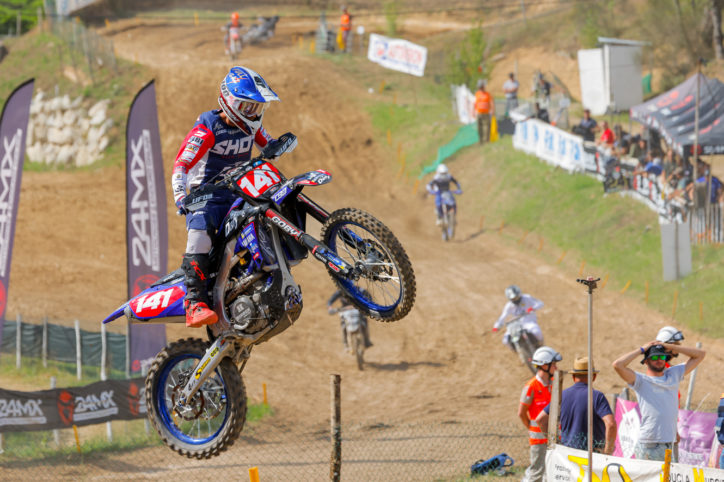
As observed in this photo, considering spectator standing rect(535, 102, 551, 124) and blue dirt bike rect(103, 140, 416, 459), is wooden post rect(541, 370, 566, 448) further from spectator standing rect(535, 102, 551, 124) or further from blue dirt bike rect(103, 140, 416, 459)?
spectator standing rect(535, 102, 551, 124)

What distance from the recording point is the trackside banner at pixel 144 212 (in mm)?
15195

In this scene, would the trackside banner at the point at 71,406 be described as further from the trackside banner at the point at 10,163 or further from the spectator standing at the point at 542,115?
the spectator standing at the point at 542,115

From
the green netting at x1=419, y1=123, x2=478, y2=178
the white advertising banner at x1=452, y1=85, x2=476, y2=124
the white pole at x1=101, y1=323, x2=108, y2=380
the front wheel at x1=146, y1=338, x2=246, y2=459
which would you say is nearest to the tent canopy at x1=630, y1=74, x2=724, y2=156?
the green netting at x1=419, y1=123, x2=478, y2=178

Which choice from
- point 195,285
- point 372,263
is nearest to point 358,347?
point 195,285

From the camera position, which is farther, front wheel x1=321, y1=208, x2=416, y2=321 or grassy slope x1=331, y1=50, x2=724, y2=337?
grassy slope x1=331, y1=50, x2=724, y2=337

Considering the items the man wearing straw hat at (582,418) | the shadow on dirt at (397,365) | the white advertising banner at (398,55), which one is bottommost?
the shadow on dirt at (397,365)

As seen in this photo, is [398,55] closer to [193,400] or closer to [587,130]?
[587,130]

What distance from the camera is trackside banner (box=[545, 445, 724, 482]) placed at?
8.62 meters

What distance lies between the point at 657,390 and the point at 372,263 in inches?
161

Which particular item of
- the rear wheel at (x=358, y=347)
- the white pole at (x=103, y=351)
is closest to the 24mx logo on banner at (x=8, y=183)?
the white pole at (x=103, y=351)

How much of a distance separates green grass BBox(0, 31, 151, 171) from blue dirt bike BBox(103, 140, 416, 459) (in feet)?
90.3

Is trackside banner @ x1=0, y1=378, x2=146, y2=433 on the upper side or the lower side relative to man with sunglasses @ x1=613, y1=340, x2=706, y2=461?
lower

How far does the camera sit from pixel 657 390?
9.41 metres

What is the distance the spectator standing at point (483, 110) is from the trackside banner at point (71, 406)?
1861 cm
